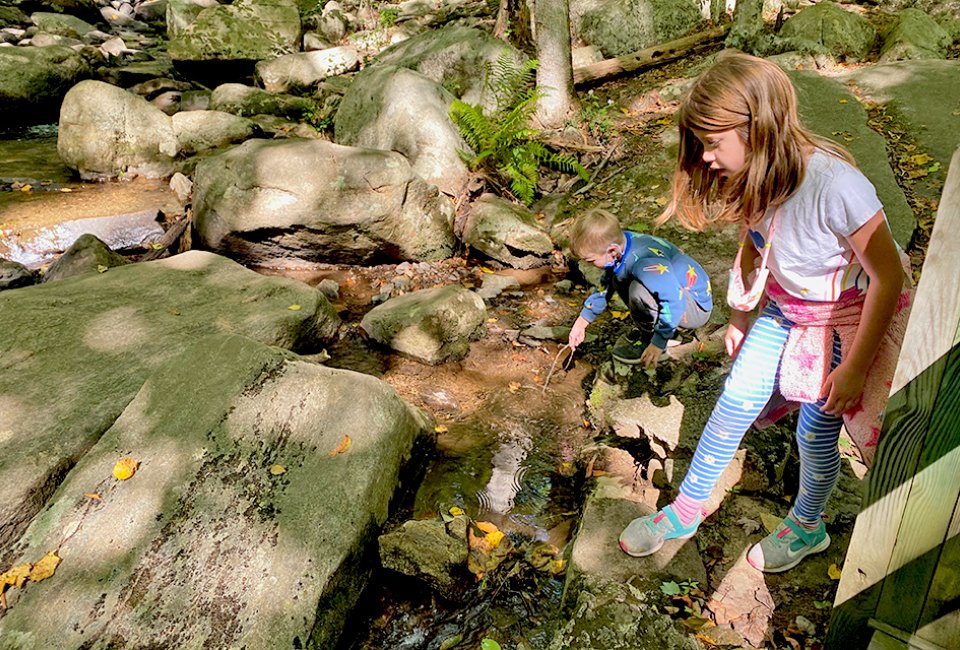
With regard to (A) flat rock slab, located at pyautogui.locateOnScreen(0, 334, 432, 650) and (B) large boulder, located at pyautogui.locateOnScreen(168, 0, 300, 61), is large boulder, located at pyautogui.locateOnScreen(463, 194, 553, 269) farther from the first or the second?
(B) large boulder, located at pyautogui.locateOnScreen(168, 0, 300, 61)

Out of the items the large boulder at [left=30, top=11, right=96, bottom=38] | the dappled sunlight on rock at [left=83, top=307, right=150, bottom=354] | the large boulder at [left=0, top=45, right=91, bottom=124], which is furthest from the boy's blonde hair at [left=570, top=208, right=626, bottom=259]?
the large boulder at [left=30, top=11, right=96, bottom=38]

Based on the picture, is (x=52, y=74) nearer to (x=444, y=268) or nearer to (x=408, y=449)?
(x=444, y=268)

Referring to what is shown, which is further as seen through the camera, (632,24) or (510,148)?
(632,24)

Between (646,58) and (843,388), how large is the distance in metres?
8.00

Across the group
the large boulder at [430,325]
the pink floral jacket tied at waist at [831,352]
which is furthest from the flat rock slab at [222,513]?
the pink floral jacket tied at waist at [831,352]

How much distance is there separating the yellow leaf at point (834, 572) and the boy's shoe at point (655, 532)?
510 mm

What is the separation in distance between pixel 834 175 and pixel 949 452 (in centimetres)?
78

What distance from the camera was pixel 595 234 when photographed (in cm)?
331

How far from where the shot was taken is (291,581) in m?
2.29

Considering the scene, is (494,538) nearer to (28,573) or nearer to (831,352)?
(831,352)

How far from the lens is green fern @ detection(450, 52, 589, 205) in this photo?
21.1 ft

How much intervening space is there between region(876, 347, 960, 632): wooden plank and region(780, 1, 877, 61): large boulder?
8717 millimetres

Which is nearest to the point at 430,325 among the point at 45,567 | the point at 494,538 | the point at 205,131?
the point at 494,538

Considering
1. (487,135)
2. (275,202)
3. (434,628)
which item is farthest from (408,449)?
(487,135)
